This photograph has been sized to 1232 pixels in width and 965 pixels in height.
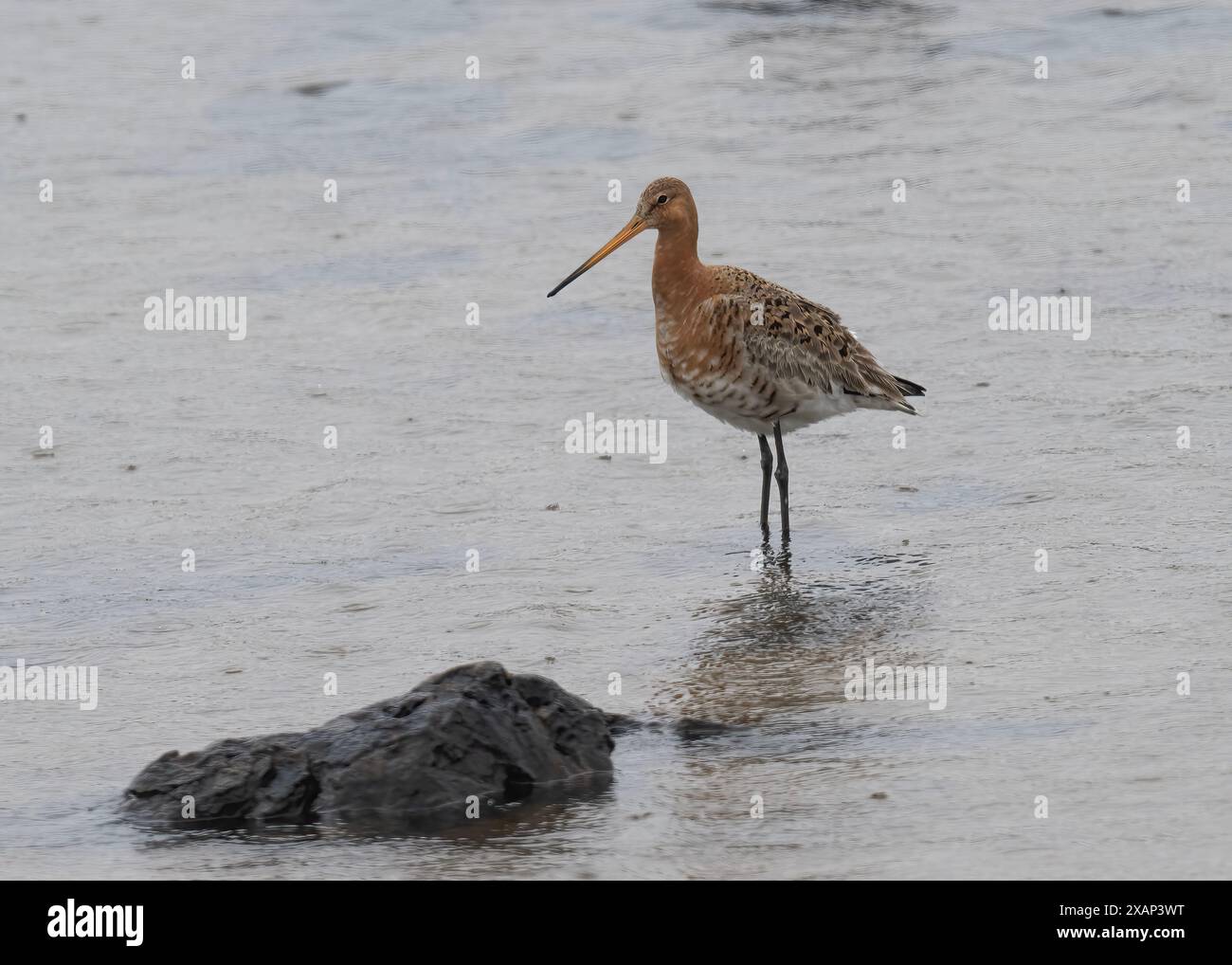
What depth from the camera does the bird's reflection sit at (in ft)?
24.4

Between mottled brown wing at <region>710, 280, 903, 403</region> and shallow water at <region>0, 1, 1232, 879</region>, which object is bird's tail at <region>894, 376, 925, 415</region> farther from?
shallow water at <region>0, 1, 1232, 879</region>

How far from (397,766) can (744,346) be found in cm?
391

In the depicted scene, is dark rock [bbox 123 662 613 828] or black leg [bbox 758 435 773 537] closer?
dark rock [bbox 123 662 613 828]

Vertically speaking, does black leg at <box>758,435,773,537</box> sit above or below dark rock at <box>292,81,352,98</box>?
below

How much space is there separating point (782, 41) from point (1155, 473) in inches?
443

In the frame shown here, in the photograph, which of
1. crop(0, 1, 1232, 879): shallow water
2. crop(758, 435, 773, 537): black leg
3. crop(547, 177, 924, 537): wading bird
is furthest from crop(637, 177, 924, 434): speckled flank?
crop(0, 1, 1232, 879): shallow water

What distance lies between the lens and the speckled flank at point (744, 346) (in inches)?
382

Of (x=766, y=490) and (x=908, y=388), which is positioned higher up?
(x=908, y=388)

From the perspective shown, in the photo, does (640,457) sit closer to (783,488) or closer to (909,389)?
(783,488)

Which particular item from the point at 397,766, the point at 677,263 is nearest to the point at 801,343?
the point at 677,263

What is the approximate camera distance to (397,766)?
6.37m

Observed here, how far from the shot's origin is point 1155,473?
9.88m

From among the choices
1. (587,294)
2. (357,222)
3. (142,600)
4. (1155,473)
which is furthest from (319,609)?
(357,222)

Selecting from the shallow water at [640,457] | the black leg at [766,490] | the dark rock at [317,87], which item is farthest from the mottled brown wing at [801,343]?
the dark rock at [317,87]
